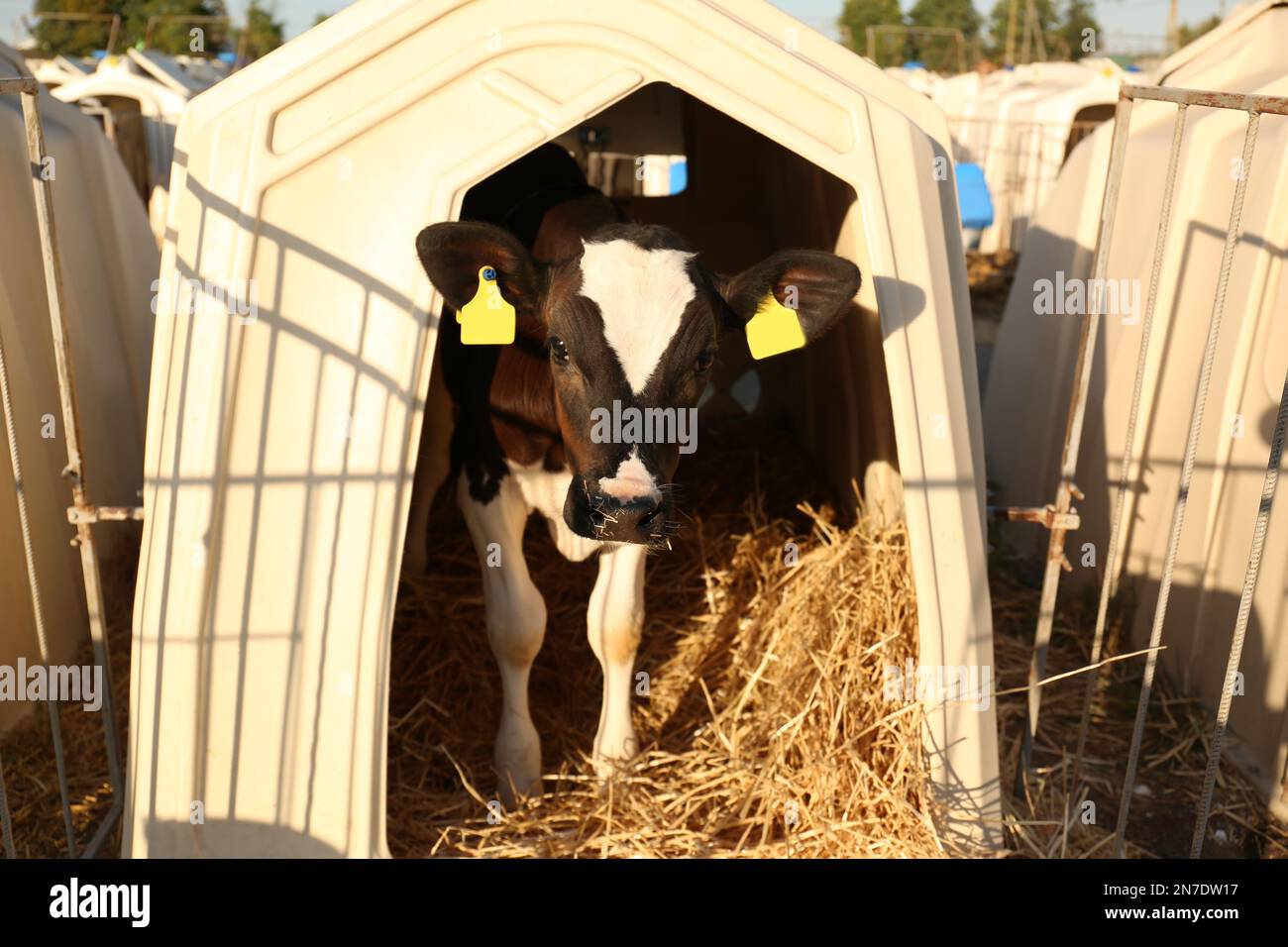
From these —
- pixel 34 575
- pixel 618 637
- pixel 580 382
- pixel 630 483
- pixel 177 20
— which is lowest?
pixel 618 637

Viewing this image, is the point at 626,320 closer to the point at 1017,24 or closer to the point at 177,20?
the point at 177,20

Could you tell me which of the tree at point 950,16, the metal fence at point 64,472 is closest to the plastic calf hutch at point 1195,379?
the metal fence at point 64,472

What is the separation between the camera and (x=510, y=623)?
4074mm

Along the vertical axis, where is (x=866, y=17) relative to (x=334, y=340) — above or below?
above

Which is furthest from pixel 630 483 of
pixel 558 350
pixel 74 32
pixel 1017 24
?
pixel 1017 24

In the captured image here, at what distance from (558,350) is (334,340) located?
2.26 feet

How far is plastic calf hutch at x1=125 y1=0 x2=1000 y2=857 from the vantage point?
10.2 feet

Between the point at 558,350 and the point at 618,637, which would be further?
the point at 618,637

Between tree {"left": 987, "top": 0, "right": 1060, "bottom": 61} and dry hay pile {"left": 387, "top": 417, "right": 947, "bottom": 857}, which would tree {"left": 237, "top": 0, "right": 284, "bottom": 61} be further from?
dry hay pile {"left": 387, "top": 417, "right": 947, "bottom": 857}

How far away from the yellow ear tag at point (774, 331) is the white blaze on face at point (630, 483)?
64cm

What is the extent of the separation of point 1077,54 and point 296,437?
143 feet
